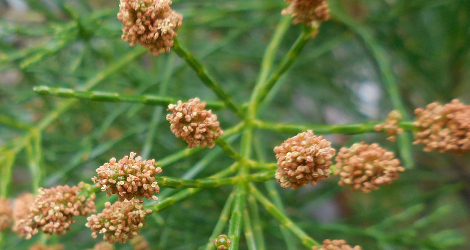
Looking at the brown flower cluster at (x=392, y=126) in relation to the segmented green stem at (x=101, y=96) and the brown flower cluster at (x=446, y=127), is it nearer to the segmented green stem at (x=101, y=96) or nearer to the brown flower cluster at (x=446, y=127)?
the brown flower cluster at (x=446, y=127)

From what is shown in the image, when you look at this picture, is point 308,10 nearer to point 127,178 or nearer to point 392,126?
point 392,126

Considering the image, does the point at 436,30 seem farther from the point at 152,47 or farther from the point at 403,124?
the point at 152,47

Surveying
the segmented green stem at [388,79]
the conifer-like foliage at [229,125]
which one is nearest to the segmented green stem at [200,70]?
the conifer-like foliage at [229,125]

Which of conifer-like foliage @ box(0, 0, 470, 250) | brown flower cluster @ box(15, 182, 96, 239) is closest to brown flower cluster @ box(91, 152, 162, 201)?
conifer-like foliage @ box(0, 0, 470, 250)

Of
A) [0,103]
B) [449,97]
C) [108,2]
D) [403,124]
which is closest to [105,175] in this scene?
[403,124]

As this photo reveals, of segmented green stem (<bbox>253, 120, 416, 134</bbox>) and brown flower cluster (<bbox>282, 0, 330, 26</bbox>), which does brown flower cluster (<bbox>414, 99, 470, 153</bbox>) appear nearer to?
segmented green stem (<bbox>253, 120, 416, 134</bbox>)
